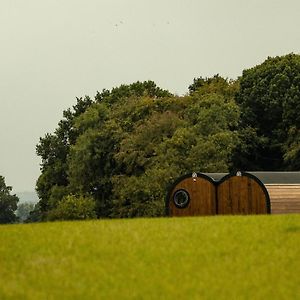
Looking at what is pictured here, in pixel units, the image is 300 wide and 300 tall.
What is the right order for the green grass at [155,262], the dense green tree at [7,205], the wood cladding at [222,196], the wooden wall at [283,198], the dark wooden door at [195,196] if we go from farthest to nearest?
the dense green tree at [7,205]
the dark wooden door at [195,196]
the wood cladding at [222,196]
the wooden wall at [283,198]
the green grass at [155,262]

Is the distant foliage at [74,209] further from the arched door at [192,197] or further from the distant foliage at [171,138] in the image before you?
the arched door at [192,197]

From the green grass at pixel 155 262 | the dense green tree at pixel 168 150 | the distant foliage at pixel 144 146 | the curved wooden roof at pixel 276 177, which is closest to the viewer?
the green grass at pixel 155 262

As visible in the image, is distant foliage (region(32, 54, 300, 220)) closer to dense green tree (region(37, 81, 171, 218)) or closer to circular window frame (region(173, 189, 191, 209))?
dense green tree (region(37, 81, 171, 218))

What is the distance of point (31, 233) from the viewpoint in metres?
18.5

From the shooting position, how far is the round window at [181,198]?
114 feet

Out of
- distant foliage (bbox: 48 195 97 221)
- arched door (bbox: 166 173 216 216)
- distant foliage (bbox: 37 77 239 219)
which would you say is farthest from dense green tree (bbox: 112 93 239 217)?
arched door (bbox: 166 173 216 216)

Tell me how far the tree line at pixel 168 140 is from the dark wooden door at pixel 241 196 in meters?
12.8

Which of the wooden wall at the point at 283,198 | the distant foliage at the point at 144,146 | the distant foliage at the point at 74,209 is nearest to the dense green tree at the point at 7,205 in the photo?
the distant foliage at the point at 144,146

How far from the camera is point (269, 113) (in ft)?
195

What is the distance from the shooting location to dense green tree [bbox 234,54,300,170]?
56.2 metres

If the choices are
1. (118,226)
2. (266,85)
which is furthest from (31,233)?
(266,85)

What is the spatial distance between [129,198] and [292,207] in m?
20.1

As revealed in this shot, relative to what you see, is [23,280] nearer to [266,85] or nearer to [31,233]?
[31,233]

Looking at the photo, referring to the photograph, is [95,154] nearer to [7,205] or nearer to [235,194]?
[235,194]
